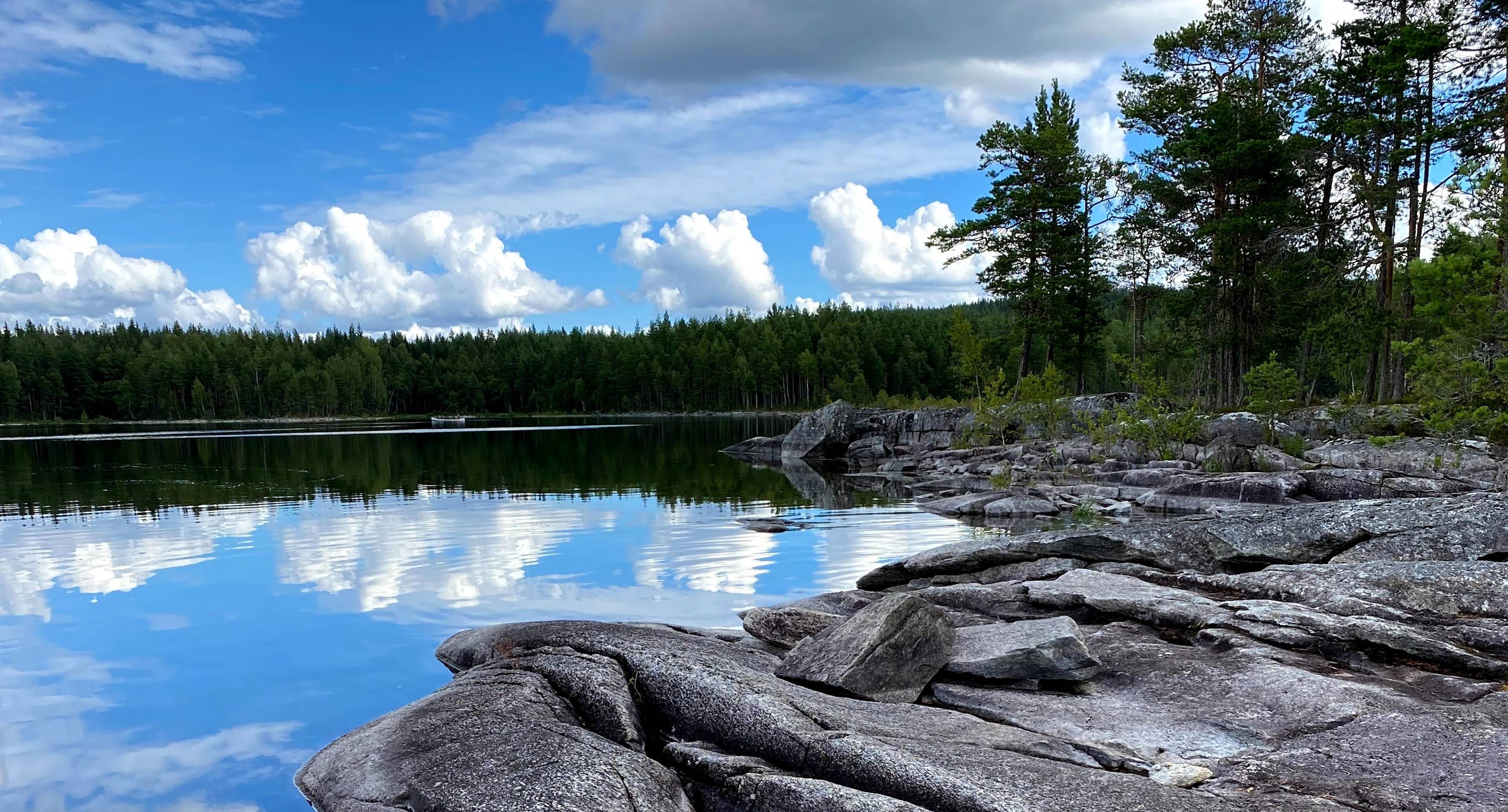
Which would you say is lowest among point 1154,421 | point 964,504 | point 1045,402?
point 964,504

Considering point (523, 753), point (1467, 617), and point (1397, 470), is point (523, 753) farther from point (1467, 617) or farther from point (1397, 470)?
point (1397, 470)

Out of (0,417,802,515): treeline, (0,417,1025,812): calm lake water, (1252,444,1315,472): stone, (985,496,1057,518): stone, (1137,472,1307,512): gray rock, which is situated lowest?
(0,417,802,515): treeline

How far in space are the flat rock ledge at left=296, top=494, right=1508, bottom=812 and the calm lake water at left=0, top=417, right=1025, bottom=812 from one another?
2.34 m

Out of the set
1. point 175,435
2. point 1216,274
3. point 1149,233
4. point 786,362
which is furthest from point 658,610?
point 786,362

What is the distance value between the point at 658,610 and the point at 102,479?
39.5 metres

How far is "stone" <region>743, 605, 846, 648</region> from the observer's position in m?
10.9

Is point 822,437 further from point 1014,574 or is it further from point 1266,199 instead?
point 1014,574

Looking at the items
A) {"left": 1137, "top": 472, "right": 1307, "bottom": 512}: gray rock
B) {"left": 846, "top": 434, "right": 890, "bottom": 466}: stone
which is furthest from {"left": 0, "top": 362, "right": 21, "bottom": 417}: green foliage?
{"left": 1137, "top": 472, "right": 1307, "bottom": 512}: gray rock

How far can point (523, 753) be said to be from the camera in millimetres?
6719

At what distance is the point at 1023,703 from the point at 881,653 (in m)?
1.43

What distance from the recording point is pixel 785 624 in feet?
36.4

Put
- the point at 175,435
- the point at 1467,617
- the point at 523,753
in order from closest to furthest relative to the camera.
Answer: the point at 523,753 < the point at 1467,617 < the point at 175,435

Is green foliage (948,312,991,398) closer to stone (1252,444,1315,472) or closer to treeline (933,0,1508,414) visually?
treeline (933,0,1508,414)

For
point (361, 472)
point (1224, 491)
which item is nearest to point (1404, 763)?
point (1224, 491)
